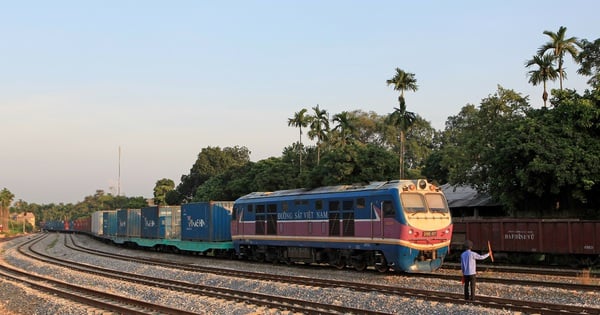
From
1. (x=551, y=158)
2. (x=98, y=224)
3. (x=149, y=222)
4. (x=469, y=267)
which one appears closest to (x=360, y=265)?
(x=469, y=267)

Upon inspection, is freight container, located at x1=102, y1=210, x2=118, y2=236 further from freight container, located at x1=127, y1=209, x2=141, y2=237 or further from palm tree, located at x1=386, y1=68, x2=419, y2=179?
palm tree, located at x1=386, y1=68, x2=419, y2=179

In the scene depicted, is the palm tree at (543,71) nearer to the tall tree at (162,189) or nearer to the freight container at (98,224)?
the freight container at (98,224)

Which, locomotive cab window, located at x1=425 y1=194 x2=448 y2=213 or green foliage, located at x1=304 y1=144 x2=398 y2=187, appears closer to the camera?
locomotive cab window, located at x1=425 y1=194 x2=448 y2=213

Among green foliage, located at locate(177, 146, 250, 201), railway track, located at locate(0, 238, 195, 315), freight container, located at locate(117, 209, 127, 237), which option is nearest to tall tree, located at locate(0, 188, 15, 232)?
green foliage, located at locate(177, 146, 250, 201)

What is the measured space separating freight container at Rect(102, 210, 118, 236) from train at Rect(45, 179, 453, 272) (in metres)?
17.4

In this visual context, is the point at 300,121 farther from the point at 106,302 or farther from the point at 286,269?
the point at 106,302

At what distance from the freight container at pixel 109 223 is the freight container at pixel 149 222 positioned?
9.41 m

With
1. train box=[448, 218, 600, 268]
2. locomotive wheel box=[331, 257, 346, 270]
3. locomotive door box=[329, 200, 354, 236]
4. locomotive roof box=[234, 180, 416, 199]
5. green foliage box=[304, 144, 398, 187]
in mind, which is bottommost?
locomotive wheel box=[331, 257, 346, 270]

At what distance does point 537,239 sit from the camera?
23812 millimetres

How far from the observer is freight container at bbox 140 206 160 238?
37125mm

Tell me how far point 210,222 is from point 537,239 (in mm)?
16316

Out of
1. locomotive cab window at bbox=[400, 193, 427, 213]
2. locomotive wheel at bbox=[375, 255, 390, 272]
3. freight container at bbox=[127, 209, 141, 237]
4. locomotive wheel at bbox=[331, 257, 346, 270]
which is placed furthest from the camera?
freight container at bbox=[127, 209, 141, 237]

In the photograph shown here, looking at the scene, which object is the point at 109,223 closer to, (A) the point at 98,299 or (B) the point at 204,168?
(A) the point at 98,299

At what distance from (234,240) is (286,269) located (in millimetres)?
5520
